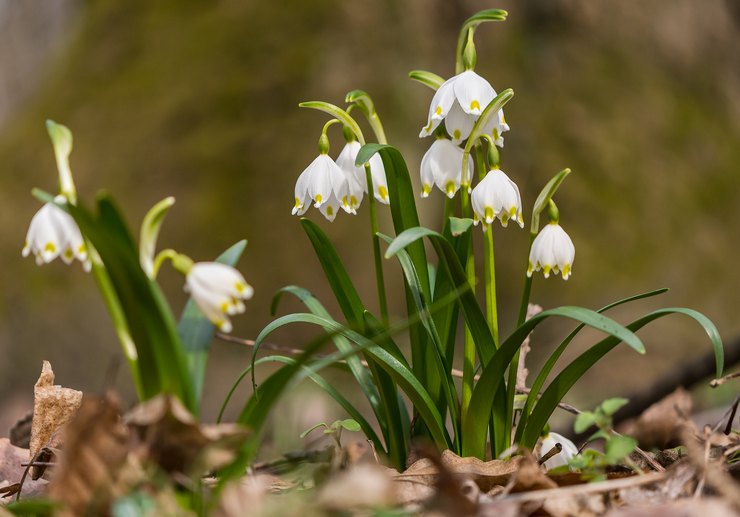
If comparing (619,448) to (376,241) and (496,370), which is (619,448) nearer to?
(496,370)

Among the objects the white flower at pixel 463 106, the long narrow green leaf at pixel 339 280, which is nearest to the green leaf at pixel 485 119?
the white flower at pixel 463 106

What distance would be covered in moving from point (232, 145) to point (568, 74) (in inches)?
75.4

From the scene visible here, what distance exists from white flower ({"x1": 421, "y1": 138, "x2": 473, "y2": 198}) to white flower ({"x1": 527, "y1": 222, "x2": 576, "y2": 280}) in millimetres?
156

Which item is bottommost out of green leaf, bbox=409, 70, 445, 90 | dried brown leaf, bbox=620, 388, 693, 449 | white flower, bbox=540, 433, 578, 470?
dried brown leaf, bbox=620, 388, 693, 449

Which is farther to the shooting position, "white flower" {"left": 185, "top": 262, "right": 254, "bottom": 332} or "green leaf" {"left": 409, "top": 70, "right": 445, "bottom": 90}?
"green leaf" {"left": 409, "top": 70, "right": 445, "bottom": 90}

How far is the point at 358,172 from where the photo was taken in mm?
1248

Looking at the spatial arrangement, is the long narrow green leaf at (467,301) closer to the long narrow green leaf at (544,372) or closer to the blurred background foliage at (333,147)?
the long narrow green leaf at (544,372)

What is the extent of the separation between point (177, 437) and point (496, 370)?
0.50m

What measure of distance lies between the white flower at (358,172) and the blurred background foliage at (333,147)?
209 centimetres

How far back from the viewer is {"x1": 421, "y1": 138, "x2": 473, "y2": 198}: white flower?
1200mm

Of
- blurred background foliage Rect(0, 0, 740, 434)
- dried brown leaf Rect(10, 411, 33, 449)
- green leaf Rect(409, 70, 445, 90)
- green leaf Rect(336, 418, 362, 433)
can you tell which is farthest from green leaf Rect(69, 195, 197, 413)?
blurred background foliage Rect(0, 0, 740, 434)

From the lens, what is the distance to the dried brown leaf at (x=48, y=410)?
120 centimetres

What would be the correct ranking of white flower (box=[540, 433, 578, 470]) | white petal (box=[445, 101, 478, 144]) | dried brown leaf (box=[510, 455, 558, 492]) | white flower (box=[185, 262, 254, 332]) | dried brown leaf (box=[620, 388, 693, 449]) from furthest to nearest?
dried brown leaf (box=[620, 388, 693, 449])
white flower (box=[540, 433, 578, 470])
white petal (box=[445, 101, 478, 144])
dried brown leaf (box=[510, 455, 558, 492])
white flower (box=[185, 262, 254, 332])

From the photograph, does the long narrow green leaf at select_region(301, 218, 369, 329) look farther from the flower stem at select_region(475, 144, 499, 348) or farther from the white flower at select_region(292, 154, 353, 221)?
the flower stem at select_region(475, 144, 499, 348)
